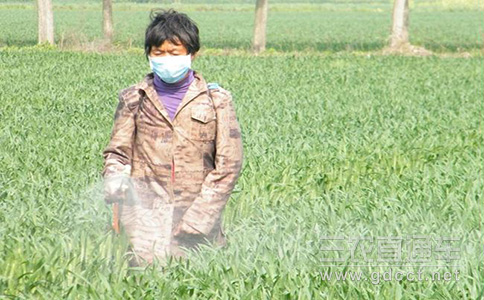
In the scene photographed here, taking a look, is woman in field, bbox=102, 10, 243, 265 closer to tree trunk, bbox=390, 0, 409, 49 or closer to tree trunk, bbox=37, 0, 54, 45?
tree trunk, bbox=37, 0, 54, 45

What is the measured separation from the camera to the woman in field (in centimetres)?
508

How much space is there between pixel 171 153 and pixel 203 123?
228 millimetres

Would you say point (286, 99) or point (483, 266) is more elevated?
point (483, 266)

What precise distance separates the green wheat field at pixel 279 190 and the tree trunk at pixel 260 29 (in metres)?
11.6

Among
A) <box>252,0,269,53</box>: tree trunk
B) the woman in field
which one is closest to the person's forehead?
the woman in field

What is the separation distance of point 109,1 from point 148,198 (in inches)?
1107

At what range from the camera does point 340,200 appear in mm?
7285

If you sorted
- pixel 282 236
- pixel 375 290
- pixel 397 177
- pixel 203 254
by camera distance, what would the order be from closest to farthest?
pixel 375 290 < pixel 203 254 < pixel 282 236 < pixel 397 177

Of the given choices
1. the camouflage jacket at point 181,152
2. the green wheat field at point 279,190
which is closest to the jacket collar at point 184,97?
the camouflage jacket at point 181,152

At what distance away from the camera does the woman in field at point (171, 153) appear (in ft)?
16.7

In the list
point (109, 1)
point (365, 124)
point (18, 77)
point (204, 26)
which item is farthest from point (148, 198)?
point (204, 26)

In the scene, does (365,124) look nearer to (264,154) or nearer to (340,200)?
(264,154)

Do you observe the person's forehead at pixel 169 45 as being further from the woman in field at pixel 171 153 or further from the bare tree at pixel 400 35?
the bare tree at pixel 400 35

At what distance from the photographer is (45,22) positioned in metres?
30.6
